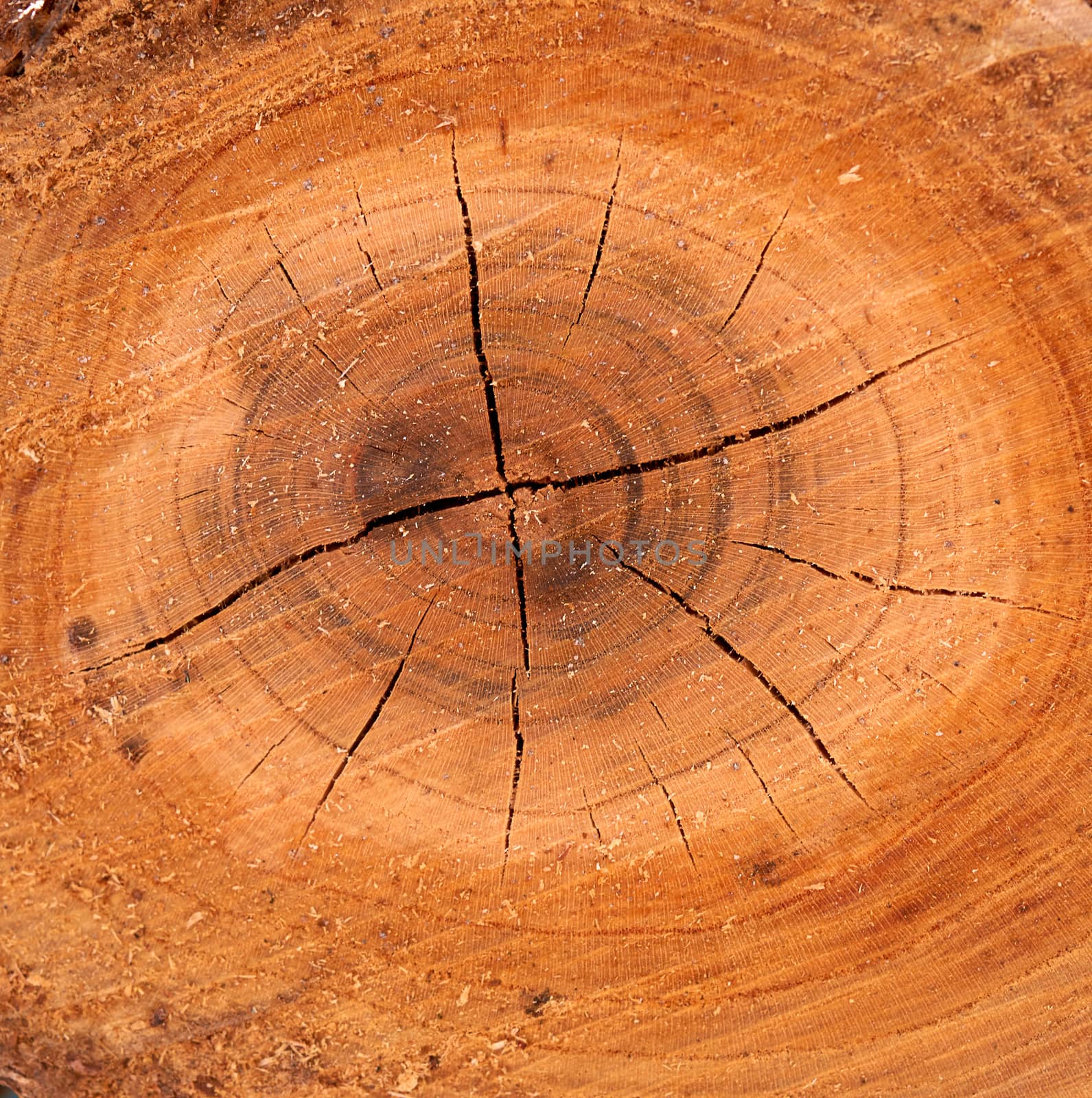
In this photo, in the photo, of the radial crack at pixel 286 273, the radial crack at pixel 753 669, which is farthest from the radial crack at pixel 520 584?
the radial crack at pixel 286 273

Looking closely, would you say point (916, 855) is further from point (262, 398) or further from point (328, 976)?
point (262, 398)

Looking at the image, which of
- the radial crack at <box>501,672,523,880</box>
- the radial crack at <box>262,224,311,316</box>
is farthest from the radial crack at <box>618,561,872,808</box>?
the radial crack at <box>262,224,311,316</box>

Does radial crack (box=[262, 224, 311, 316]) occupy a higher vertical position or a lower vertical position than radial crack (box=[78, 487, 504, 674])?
higher

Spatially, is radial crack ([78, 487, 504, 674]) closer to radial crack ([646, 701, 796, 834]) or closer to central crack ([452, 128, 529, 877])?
central crack ([452, 128, 529, 877])

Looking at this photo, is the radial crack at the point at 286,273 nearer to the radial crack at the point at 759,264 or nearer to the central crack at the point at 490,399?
the central crack at the point at 490,399

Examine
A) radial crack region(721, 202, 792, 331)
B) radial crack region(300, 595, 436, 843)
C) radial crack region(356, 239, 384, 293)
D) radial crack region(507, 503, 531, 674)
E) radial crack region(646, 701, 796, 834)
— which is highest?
radial crack region(356, 239, 384, 293)

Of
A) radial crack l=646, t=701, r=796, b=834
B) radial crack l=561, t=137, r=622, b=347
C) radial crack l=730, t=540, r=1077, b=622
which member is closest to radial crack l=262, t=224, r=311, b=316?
radial crack l=561, t=137, r=622, b=347

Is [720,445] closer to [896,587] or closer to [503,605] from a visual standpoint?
[896,587]
